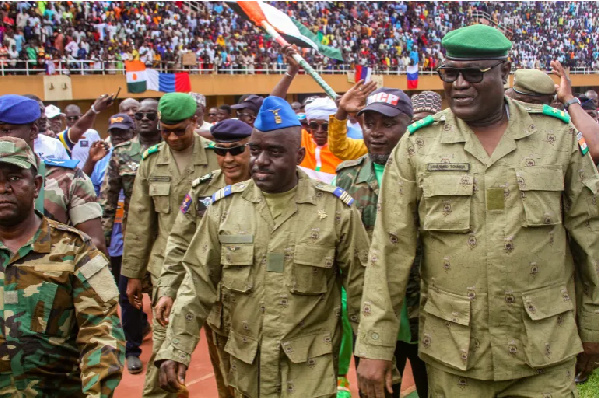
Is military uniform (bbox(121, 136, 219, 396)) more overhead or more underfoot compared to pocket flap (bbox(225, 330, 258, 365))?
more overhead

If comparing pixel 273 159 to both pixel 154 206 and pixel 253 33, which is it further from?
pixel 253 33

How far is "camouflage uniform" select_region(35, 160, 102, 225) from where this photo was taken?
423 cm

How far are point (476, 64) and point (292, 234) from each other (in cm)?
124

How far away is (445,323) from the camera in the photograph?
3137mm

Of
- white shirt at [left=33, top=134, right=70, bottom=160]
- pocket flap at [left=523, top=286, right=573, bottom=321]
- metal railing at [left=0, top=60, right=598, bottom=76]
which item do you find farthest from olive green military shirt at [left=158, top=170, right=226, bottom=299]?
metal railing at [left=0, top=60, right=598, bottom=76]

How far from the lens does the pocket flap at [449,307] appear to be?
3.05m

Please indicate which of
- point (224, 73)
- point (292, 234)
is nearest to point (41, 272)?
point (292, 234)

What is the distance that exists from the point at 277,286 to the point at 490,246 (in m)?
1.10

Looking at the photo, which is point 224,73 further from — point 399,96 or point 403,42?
point 399,96

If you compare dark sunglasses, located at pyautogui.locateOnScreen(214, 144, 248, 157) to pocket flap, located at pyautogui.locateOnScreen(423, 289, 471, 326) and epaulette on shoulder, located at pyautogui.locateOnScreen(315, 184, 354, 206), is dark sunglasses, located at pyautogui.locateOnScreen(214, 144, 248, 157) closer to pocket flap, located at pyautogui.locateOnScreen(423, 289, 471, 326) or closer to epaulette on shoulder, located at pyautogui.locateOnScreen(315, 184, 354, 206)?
epaulette on shoulder, located at pyautogui.locateOnScreen(315, 184, 354, 206)

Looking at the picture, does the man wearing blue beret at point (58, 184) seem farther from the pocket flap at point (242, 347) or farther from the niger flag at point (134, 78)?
the niger flag at point (134, 78)

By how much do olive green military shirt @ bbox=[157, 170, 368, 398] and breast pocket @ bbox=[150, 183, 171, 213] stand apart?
5.40 feet

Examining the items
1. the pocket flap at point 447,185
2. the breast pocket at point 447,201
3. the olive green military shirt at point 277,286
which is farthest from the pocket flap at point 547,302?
the olive green military shirt at point 277,286

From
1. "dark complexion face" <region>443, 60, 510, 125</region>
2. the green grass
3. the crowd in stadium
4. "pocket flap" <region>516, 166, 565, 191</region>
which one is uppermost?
the crowd in stadium
